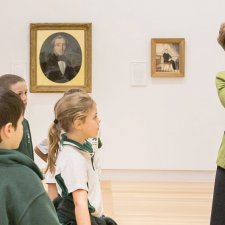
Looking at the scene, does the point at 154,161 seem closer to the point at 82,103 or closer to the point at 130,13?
the point at 130,13

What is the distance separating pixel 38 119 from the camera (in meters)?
7.27

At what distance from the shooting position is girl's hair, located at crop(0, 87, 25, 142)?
1.59 m

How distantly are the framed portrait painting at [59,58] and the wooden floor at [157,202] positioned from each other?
170 cm

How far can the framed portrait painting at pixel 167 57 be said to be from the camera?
23.2 ft

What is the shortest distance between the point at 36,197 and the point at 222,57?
19.7 feet

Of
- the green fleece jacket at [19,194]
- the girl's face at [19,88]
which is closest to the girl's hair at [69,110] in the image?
the girl's face at [19,88]

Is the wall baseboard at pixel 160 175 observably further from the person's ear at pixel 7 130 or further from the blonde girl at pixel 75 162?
the person's ear at pixel 7 130

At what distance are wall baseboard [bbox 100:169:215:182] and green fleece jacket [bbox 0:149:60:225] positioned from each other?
5715 mm

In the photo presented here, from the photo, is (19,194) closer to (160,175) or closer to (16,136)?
(16,136)

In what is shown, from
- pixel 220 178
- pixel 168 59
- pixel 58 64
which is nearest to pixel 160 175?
pixel 168 59

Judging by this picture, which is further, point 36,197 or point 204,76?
point 204,76

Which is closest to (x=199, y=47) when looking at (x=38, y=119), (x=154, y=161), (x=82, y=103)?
(x=154, y=161)

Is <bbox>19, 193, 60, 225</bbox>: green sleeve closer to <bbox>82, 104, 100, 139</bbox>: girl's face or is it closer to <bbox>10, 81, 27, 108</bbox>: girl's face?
<bbox>82, 104, 100, 139</bbox>: girl's face

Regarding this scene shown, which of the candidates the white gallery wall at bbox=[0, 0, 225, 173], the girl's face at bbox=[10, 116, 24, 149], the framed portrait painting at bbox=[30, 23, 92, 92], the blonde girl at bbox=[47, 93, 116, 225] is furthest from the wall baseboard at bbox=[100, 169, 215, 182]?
the girl's face at bbox=[10, 116, 24, 149]
